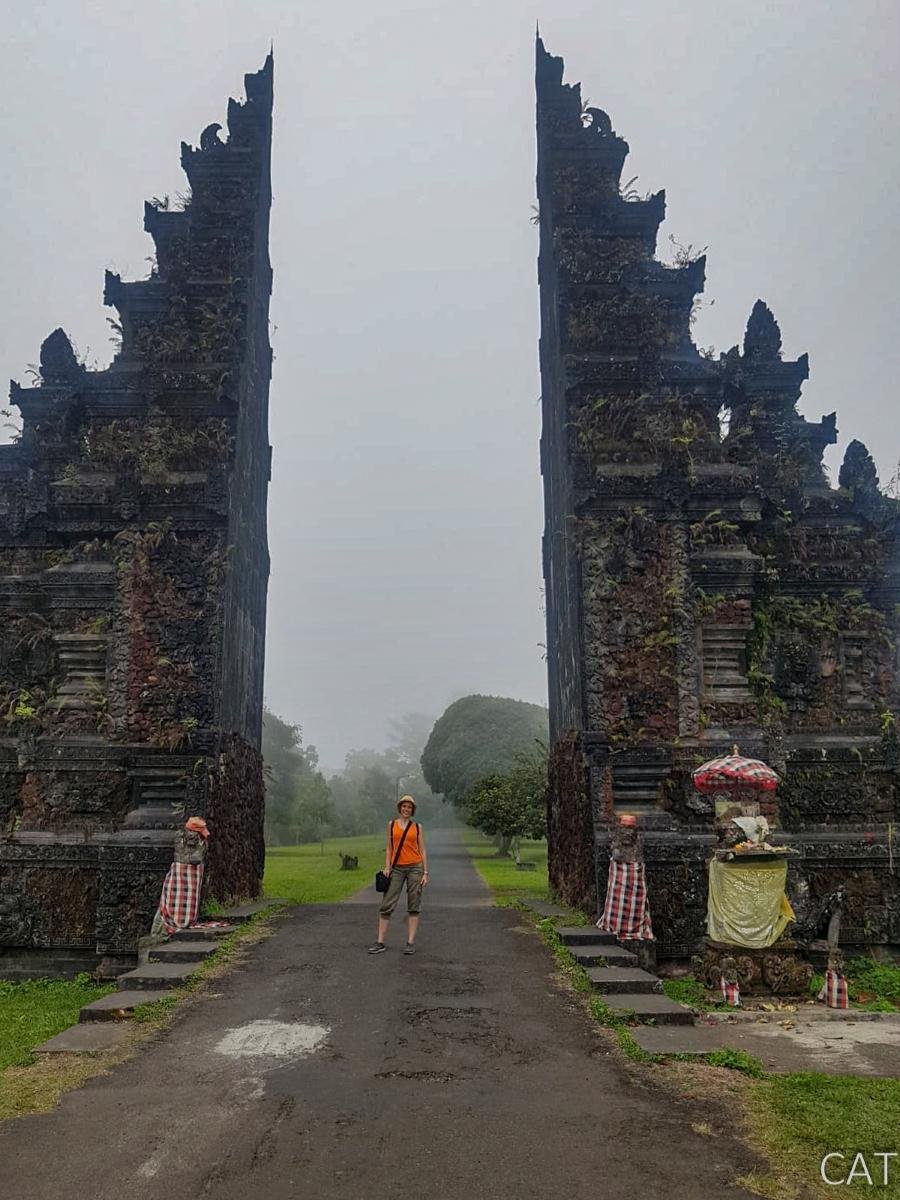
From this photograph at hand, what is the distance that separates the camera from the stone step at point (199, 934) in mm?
9664

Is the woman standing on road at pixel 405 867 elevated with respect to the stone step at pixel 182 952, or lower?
elevated

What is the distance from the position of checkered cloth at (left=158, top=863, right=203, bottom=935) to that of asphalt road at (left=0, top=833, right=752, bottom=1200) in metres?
1.70

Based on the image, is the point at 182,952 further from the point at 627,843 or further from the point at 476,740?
the point at 476,740

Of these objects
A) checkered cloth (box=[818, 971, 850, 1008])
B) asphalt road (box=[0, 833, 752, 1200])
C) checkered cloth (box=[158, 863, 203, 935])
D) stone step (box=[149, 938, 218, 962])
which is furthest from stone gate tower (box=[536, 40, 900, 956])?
checkered cloth (box=[158, 863, 203, 935])

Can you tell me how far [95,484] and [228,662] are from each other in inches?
121

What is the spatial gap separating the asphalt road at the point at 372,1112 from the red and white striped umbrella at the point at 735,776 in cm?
288

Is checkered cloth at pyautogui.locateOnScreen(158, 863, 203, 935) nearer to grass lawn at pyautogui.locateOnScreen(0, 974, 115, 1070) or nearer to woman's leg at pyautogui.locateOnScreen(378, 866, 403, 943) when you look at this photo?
grass lawn at pyautogui.locateOnScreen(0, 974, 115, 1070)

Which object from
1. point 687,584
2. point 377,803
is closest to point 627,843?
point 687,584

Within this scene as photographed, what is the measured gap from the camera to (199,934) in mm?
9844

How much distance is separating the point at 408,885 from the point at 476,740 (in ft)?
125

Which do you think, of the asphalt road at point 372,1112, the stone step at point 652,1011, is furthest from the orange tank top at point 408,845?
the stone step at point 652,1011

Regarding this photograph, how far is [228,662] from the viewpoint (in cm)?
1265

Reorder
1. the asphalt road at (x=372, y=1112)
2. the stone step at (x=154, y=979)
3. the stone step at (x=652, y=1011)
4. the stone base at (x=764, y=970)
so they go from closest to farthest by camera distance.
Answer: the asphalt road at (x=372, y=1112) → the stone step at (x=652, y=1011) → the stone step at (x=154, y=979) → the stone base at (x=764, y=970)

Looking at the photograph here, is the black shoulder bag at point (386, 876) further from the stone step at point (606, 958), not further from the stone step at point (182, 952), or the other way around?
the stone step at point (606, 958)
